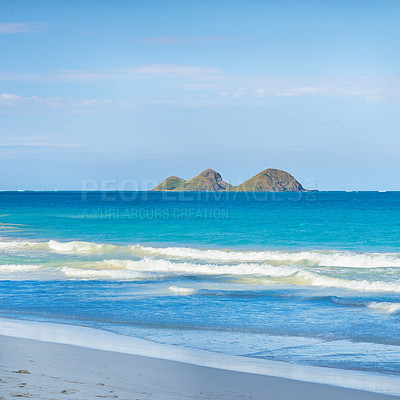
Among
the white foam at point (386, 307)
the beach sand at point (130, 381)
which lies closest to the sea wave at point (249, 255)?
the white foam at point (386, 307)

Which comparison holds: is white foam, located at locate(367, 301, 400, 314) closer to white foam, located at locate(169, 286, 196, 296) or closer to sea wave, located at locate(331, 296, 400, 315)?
sea wave, located at locate(331, 296, 400, 315)

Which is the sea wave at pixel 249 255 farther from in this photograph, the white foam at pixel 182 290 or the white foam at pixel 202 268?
the white foam at pixel 182 290

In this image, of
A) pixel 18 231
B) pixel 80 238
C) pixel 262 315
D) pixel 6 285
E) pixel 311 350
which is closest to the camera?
pixel 311 350

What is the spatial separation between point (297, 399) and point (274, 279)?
12965 mm

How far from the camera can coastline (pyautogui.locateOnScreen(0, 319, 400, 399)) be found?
7.27 m

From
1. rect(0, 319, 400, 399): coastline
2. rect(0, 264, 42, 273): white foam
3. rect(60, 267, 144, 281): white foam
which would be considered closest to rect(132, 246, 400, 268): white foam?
rect(60, 267, 144, 281): white foam

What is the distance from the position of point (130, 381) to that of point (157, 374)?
2.22 feet

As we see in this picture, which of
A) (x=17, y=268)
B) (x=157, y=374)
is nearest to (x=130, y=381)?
(x=157, y=374)

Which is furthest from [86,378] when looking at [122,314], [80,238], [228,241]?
[80,238]

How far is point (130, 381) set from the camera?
306 inches

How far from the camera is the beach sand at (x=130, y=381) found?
6953 millimetres

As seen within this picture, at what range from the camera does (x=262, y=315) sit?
13.9 m

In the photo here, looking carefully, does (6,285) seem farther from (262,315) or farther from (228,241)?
(228,241)

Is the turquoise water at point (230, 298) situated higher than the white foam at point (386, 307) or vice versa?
the white foam at point (386, 307)
